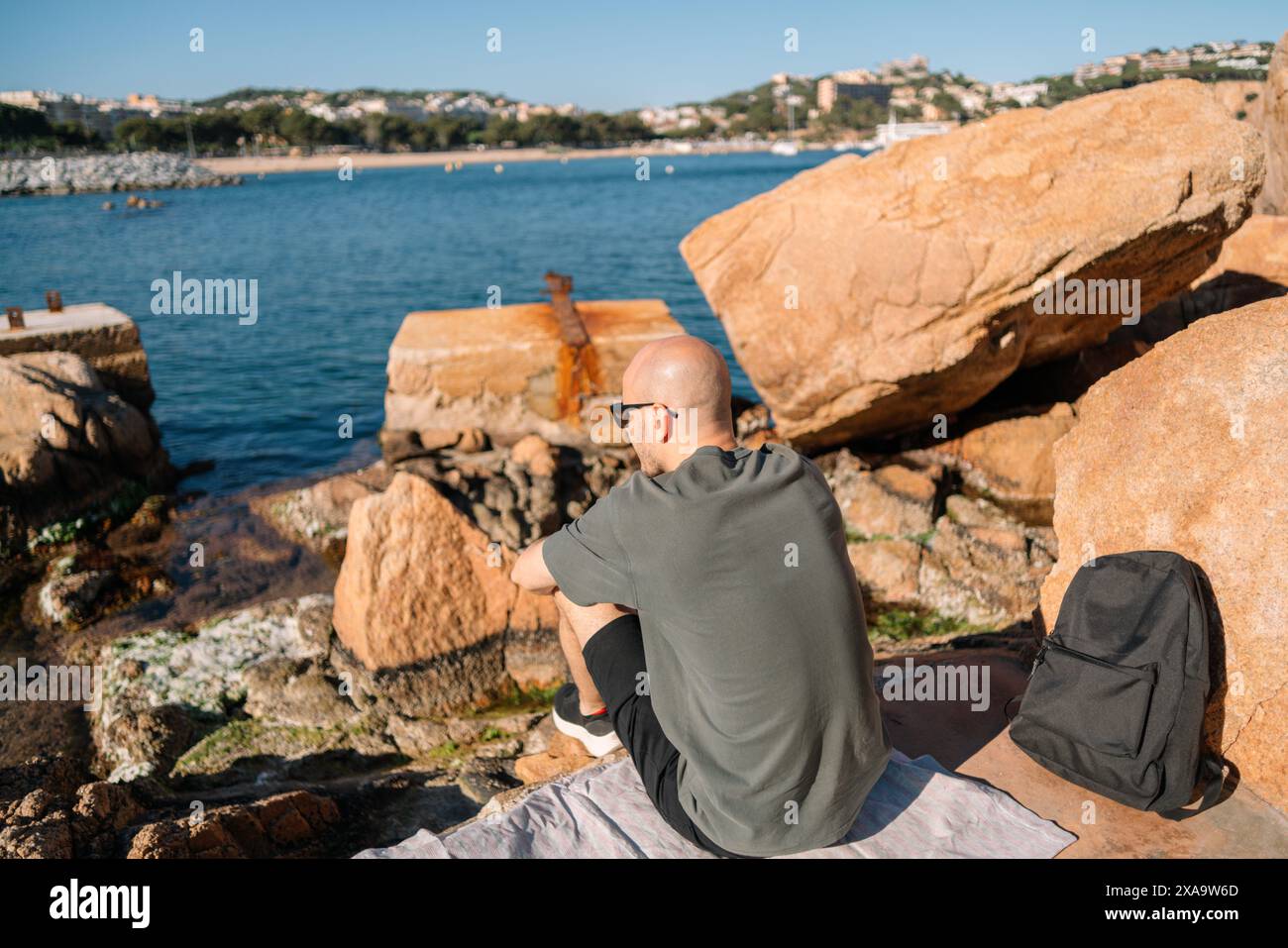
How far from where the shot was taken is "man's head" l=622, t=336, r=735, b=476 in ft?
8.97

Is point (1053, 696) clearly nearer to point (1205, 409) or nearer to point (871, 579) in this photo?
point (1205, 409)

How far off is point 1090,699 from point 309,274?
98.9 ft

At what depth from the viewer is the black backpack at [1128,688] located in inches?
120

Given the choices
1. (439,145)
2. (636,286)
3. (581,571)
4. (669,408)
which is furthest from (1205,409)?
(439,145)

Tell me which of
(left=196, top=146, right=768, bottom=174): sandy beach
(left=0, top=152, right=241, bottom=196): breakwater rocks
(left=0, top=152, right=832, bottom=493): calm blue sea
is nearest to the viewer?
→ (left=0, top=152, right=832, bottom=493): calm blue sea

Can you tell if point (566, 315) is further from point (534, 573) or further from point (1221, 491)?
point (1221, 491)

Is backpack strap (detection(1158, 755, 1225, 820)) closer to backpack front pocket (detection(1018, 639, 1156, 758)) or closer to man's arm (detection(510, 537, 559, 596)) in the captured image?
backpack front pocket (detection(1018, 639, 1156, 758))

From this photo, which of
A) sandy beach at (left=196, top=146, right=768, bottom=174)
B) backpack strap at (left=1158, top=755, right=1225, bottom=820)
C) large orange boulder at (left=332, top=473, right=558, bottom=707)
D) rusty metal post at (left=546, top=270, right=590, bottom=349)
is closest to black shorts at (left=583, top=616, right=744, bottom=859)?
backpack strap at (left=1158, top=755, right=1225, bottom=820)

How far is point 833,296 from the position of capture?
730cm

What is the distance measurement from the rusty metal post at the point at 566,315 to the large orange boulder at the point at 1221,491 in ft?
21.0

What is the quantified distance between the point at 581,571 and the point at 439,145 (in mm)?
125891

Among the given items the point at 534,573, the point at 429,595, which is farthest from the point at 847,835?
the point at 429,595

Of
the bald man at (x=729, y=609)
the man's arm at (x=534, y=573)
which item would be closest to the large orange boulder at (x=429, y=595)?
the man's arm at (x=534, y=573)

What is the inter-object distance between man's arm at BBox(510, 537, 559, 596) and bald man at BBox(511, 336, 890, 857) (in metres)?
0.02
